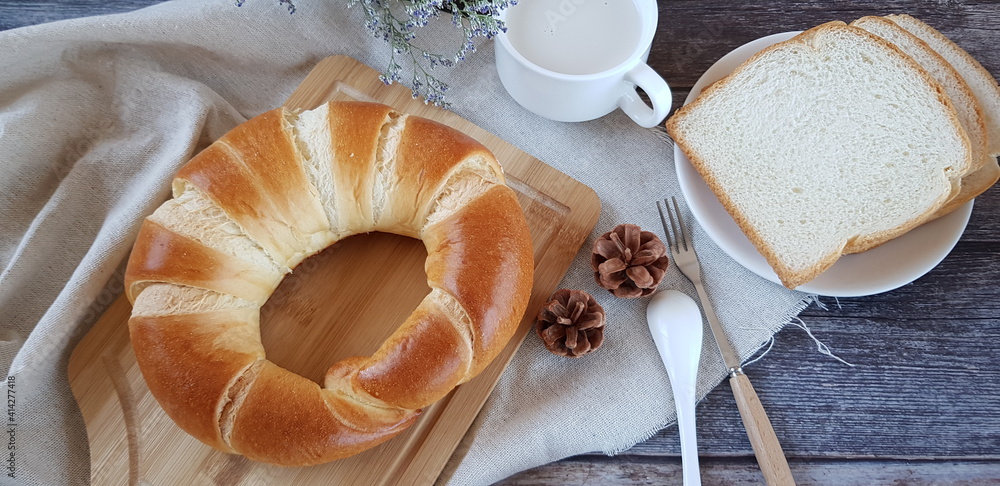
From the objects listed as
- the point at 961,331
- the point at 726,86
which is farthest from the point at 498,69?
the point at 961,331

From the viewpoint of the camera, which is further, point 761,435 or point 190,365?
point 761,435

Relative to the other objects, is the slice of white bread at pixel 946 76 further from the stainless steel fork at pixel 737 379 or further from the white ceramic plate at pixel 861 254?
the stainless steel fork at pixel 737 379

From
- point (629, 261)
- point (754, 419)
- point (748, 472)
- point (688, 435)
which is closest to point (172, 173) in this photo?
point (629, 261)

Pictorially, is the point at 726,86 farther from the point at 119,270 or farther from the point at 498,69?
the point at 119,270

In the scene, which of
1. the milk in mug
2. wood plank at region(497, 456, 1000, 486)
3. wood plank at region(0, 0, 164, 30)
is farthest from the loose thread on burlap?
wood plank at region(0, 0, 164, 30)

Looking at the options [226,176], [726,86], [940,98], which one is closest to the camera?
[226,176]

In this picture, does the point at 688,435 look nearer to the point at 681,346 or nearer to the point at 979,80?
the point at 681,346

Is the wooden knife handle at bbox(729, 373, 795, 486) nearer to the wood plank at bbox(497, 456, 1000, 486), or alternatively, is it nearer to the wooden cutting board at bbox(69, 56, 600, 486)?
the wood plank at bbox(497, 456, 1000, 486)
